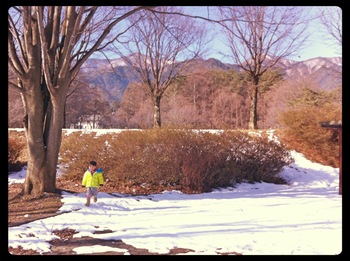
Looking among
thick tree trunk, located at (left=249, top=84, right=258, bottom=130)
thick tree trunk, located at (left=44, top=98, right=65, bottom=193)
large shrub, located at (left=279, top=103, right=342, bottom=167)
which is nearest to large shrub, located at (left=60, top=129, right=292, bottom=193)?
large shrub, located at (left=279, top=103, right=342, bottom=167)

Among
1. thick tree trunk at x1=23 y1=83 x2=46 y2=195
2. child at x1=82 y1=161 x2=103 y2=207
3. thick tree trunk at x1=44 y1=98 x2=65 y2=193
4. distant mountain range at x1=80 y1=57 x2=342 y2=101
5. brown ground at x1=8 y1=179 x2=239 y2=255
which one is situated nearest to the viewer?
brown ground at x1=8 y1=179 x2=239 y2=255

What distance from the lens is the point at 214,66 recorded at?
24.7m

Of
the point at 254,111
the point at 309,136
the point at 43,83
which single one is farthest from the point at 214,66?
the point at 43,83

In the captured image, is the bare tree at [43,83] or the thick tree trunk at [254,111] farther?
the thick tree trunk at [254,111]

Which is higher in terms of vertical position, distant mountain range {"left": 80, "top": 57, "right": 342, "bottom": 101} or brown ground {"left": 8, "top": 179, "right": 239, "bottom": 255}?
distant mountain range {"left": 80, "top": 57, "right": 342, "bottom": 101}

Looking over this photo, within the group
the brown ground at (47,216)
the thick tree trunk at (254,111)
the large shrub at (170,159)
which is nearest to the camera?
the brown ground at (47,216)

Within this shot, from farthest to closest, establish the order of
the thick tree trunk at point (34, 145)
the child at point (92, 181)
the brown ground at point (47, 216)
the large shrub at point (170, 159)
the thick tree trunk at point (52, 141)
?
1. the large shrub at point (170, 159)
2. the thick tree trunk at point (52, 141)
3. the thick tree trunk at point (34, 145)
4. the child at point (92, 181)
5. the brown ground at point (47, 216)

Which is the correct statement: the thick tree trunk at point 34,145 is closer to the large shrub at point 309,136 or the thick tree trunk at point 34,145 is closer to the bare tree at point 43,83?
the bare tree at point 43,83

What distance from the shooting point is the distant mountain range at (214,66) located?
31.1 feet

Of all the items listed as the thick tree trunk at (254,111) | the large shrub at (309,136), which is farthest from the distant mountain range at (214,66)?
the thick tree trunk at (254,111)

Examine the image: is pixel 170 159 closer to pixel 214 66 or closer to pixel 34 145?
pixel 34 145

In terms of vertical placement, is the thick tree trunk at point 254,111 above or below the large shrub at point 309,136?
above

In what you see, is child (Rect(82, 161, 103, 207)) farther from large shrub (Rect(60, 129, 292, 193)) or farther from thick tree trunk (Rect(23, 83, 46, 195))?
large shrub (Rect(60, 129, 292, 193))

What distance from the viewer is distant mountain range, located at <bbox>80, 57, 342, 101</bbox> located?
9.48 m
